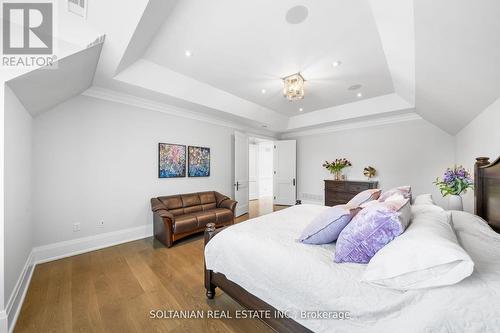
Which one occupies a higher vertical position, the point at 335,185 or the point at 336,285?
the point at 335,185

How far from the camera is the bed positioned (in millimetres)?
811

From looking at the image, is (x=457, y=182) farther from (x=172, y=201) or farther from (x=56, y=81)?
(x=56, y=81)

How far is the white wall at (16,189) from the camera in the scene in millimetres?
1644

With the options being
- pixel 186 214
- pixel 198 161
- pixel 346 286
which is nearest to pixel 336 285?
pixel 346 286

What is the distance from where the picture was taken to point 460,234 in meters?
1.41

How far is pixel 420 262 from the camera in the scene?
0.92 m

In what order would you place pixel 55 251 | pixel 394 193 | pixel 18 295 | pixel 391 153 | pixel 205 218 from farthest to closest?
pixel 391 153, pixel 205 218, pixel 55 251, pixel 394 193, pixel 18 295

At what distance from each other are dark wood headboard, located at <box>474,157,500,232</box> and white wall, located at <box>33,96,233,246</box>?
4.50 m

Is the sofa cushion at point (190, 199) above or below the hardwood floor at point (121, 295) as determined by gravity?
above

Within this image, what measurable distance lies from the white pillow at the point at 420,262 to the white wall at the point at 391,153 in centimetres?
432

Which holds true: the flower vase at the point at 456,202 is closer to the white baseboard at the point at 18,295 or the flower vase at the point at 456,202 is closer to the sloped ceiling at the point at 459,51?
the sloped ceiling at the point at 459,51

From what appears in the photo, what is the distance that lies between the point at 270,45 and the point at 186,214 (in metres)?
3.17

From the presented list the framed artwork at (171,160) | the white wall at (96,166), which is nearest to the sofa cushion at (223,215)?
the white wall at (96,166)

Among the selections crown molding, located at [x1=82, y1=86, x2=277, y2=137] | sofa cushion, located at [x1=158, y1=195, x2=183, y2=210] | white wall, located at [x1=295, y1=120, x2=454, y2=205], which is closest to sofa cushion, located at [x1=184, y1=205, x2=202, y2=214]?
sofa cushion, located at [x1=158, y1=195, x2=183, y2=210]
